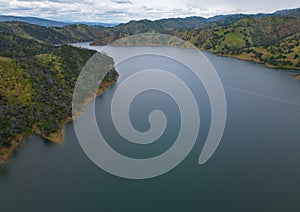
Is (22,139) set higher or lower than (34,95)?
Answer: lower

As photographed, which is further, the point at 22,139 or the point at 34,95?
the point at 34,95

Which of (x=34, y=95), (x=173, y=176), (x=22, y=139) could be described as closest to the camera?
(x=173, y=176)

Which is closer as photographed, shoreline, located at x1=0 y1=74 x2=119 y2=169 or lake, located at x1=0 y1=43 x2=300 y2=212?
lake, located at x1=0 y1=43 x2=300 y2=212

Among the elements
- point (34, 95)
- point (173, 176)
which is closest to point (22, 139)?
point (34, 95)

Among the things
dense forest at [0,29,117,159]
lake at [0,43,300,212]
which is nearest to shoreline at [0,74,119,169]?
dense forest at [0,29,117,159]

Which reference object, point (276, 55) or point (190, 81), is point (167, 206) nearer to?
point (190, 81)

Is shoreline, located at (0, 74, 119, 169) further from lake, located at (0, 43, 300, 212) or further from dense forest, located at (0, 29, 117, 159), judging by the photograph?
lake, located at (0, 43, 300, 212)

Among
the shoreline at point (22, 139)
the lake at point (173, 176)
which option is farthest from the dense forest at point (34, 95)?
the lake at point (173, 176)

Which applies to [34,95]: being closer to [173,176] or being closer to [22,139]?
[22,139]

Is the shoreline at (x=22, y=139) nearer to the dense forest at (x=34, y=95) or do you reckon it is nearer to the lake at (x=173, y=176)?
the dense forest at (x=34, y=95)
